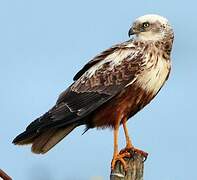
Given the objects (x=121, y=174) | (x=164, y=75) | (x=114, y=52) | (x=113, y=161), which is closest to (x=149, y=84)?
(x=164, y=75)

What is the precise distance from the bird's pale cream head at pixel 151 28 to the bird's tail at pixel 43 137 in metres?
1.41

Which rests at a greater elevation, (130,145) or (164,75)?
(164,75)

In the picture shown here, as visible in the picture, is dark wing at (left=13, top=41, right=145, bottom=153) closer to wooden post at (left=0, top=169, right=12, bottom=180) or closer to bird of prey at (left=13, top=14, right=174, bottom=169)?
bird of prey at (left=13, top=14, right=174, bottom=169)

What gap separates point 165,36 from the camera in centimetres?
743

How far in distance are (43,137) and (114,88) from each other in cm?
101

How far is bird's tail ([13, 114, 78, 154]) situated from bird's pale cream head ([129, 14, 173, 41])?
1.41m

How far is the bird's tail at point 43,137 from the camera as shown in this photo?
6.49 meters

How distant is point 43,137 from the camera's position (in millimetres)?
6832

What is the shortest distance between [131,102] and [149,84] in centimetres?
30

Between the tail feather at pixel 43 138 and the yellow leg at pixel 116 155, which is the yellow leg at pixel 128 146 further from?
the tail feather at pixel 43 138

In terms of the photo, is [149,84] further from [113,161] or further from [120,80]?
[113,161]

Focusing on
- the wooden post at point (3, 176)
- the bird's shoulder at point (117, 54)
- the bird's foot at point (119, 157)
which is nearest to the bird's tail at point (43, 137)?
the bird's shoulder at point (117, 54)

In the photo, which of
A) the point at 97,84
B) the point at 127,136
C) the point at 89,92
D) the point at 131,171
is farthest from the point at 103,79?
the point at 131,171

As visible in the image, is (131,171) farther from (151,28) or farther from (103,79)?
(151,28)
